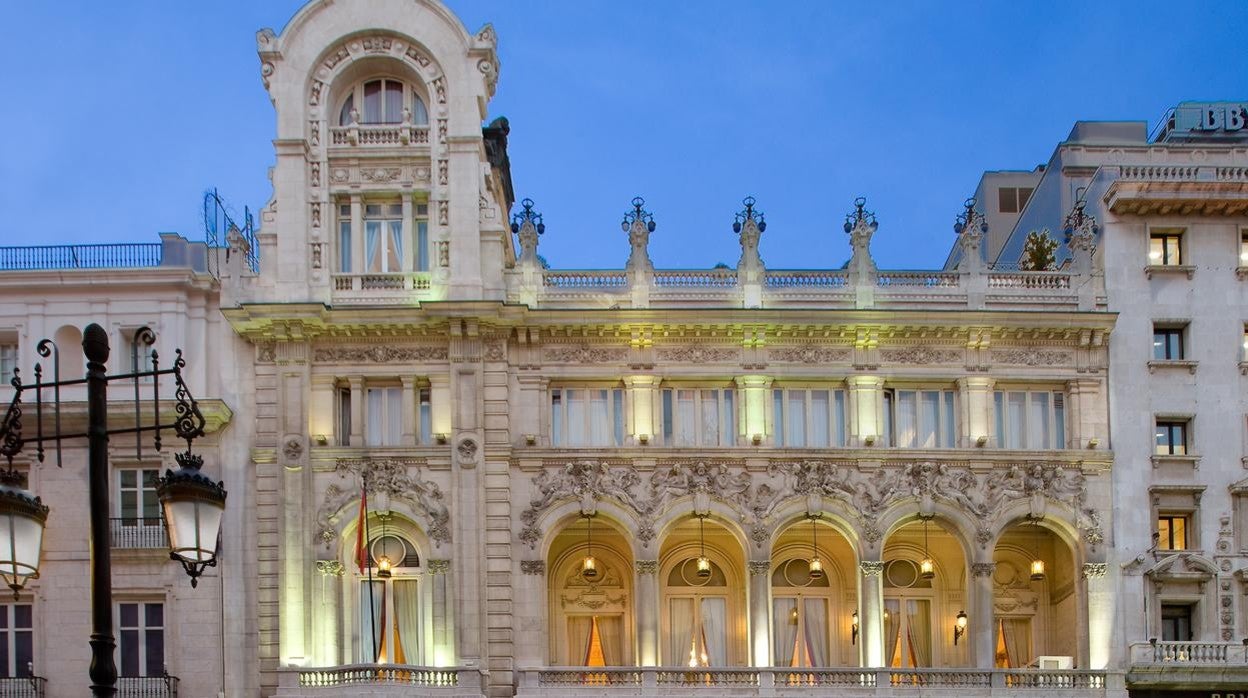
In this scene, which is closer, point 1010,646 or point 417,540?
point 417,540

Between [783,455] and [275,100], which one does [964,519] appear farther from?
[275,100]

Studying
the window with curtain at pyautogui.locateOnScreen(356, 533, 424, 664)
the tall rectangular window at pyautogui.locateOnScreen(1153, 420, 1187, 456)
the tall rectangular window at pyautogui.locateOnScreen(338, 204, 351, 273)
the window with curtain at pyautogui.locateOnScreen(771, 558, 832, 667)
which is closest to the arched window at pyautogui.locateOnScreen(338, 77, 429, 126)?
the tall rectangular window at pyautogui.locateOnScreen(338, 204, 351, 273)

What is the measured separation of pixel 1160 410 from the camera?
46.2 meters

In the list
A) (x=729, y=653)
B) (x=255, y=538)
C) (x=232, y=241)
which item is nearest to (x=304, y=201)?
(x=232, y=241)

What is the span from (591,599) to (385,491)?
24.2 feet

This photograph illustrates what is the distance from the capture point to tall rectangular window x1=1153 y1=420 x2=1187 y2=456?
4628 cm

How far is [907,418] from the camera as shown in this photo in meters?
46.5

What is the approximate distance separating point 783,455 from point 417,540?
415 inches

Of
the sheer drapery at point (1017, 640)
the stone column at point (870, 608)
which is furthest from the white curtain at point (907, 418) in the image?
the sheer drapery at point (1017, 640)

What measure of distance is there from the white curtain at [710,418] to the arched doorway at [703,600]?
8.47 ft

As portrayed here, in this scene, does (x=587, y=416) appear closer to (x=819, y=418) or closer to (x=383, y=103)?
(x=819, y=418)

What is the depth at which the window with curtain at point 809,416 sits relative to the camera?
46125 mm

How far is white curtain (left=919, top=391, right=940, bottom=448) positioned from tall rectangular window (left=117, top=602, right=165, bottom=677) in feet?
71.9

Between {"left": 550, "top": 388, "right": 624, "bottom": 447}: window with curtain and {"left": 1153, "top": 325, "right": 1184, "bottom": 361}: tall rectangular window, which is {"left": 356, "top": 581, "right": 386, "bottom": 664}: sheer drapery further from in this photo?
{"left": 1153, "top": 325, "right": 1184, "bottom": 361}: tall rectangular window
